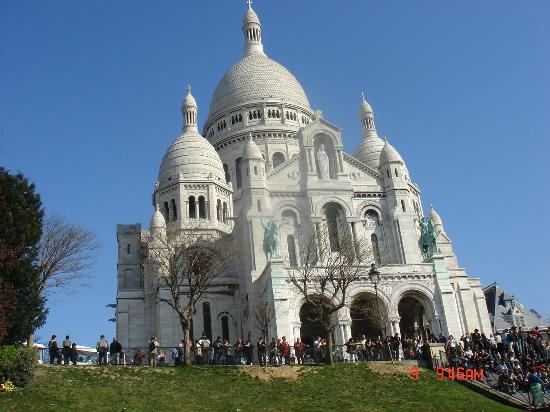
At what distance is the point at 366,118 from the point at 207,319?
32.3m

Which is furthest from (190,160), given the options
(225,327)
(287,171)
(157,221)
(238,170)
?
(225,327)

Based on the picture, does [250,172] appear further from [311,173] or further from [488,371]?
[488,371]

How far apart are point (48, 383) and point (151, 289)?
87.8 feet

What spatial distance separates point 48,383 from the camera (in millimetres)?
29031

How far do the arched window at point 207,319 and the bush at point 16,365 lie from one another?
24.2 m

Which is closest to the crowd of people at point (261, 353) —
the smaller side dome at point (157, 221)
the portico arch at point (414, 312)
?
the portico arch at point (414, 312)

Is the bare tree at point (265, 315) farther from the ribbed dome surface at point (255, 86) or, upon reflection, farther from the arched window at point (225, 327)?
the ribbed dome surface at point (255, 86)

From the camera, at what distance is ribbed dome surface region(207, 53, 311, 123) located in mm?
76625

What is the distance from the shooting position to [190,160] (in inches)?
2456

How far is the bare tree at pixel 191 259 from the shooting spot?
43.9 meters

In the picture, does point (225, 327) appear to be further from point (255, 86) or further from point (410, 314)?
point (255, 86)

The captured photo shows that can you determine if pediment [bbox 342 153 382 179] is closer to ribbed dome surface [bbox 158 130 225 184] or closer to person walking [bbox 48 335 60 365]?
ribbed dome surface [bbox 158 130 225 184]

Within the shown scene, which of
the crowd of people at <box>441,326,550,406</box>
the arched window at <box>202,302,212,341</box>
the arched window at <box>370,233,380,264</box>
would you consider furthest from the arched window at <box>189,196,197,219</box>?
the crowd of people at <box>441,326,550,406</box>

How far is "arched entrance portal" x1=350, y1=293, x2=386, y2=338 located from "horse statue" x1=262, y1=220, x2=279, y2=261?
253 inches
